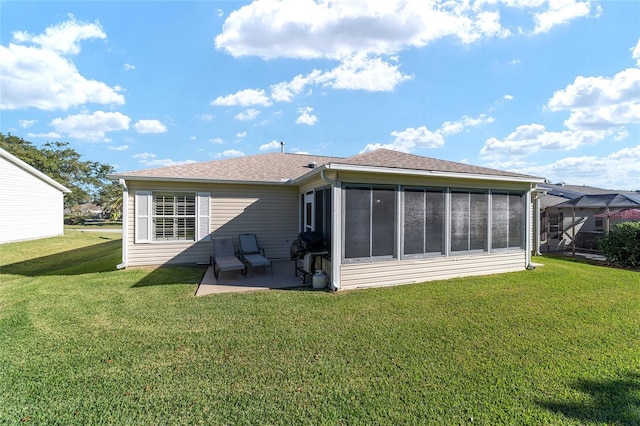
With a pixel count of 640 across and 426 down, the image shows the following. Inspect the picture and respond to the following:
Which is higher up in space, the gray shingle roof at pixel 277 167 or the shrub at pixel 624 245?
the gray shingle roof at pixel 277 167

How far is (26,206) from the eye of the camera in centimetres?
1543

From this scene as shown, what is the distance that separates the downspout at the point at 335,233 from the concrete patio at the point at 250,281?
75 centimetres

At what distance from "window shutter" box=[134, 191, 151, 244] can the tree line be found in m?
32.6

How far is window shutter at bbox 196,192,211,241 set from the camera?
888cm

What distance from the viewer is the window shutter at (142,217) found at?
8.27 metres

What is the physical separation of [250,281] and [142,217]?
4103mm

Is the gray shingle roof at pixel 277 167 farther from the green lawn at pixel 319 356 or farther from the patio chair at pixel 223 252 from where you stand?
the green lawn at pixel 319 356

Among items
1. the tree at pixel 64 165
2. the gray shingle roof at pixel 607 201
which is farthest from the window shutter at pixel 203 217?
the tree at pixel 64 165

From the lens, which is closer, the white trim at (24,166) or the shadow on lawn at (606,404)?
the shadow on lawn at (606,404)

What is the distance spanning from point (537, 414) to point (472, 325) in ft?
6.45

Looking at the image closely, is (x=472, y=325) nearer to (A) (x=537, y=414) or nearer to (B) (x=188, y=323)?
(A) (x=537, y=414)

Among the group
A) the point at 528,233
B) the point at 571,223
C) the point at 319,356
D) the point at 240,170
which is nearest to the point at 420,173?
the point at 528,233

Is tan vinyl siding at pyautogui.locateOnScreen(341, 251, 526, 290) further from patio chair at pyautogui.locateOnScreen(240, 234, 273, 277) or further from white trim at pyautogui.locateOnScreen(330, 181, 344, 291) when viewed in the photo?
patio chair at pyautogui.locateOnScreen(240, 234, 273, 277)

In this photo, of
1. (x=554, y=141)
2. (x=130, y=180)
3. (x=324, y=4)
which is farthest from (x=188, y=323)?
(x=554, y=141)
